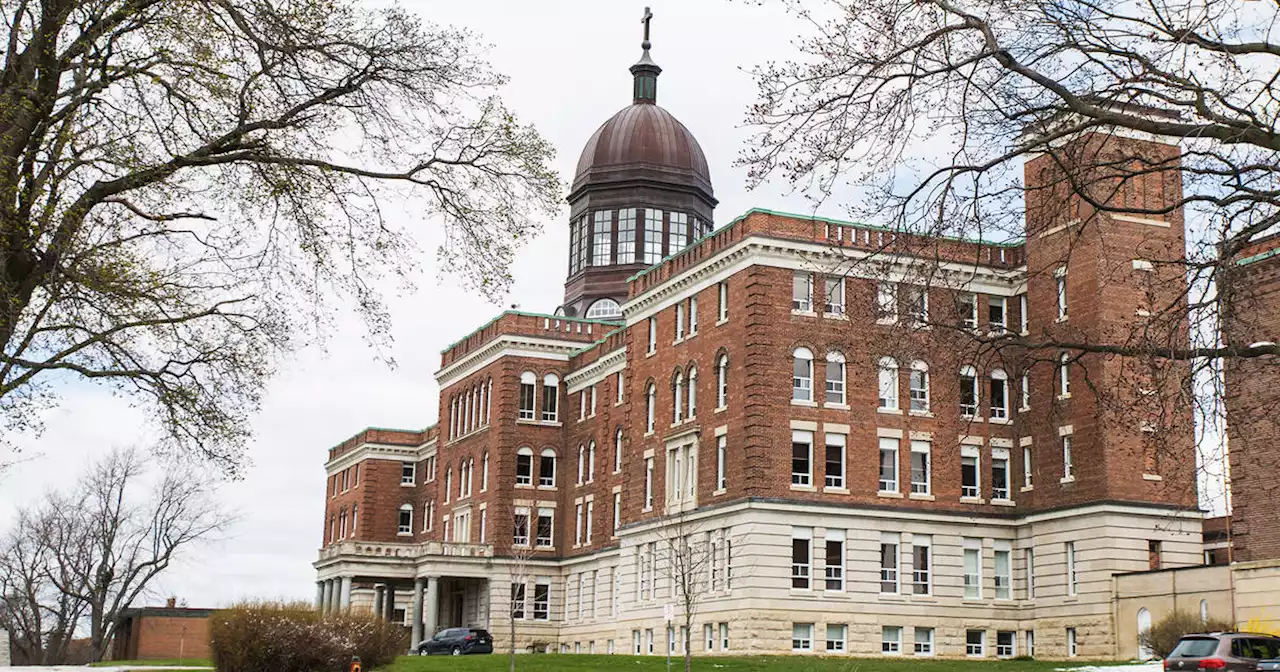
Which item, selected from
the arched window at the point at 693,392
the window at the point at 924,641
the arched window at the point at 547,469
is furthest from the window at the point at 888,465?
the arched window at the point at 547,469

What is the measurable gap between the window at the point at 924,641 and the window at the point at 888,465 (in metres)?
5.23

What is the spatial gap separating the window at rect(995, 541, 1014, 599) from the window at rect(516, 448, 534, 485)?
2791 centimetres

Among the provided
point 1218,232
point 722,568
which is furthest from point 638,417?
point 1218,232

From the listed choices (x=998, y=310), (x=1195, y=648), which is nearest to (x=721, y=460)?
(x=998, y=310)

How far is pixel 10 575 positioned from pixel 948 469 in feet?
198

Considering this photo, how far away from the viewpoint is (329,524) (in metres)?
104

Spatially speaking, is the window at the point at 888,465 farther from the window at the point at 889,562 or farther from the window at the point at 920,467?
the window at the point at 889,562

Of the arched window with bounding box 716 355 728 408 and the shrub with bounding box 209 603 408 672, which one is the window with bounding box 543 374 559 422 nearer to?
the arched window with bounding box 716 355 728 408

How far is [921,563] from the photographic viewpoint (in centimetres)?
5481

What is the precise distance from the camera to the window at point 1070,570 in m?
52.7

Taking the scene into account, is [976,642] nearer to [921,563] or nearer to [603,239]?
[921,563]

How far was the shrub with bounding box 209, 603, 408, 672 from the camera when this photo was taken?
32000 mm

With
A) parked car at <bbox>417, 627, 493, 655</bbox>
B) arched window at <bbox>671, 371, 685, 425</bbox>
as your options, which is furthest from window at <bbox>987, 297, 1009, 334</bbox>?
parked car at <bbox>417, 627, 493, 655</bbox>

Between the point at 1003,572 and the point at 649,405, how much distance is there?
1603cm
